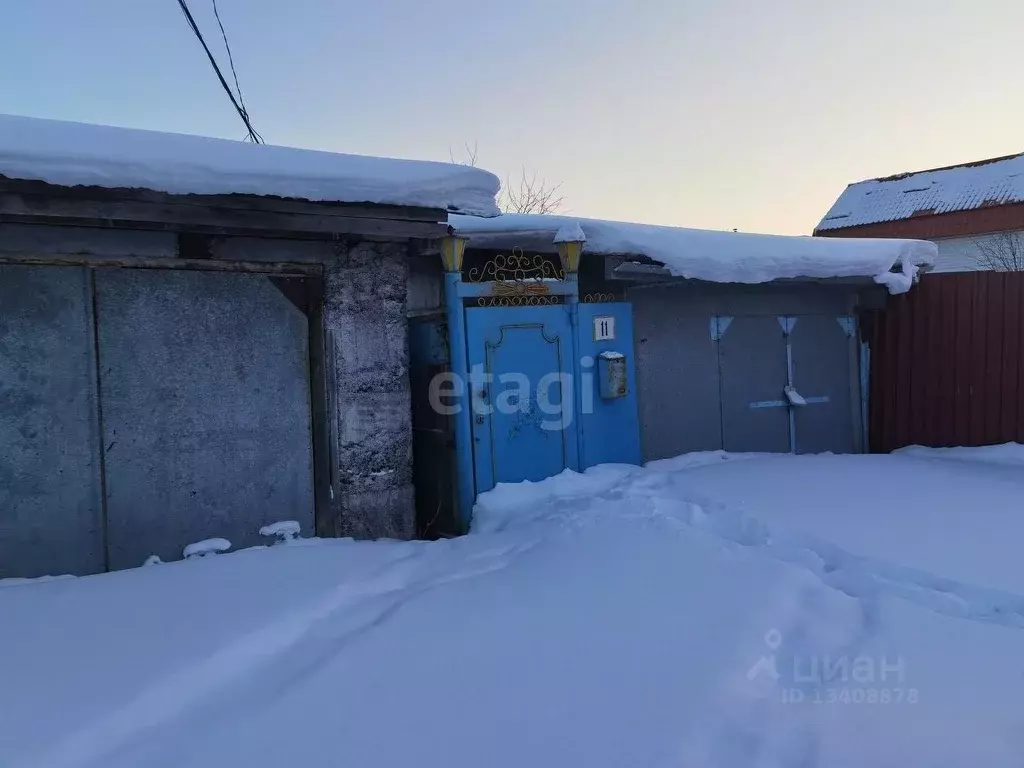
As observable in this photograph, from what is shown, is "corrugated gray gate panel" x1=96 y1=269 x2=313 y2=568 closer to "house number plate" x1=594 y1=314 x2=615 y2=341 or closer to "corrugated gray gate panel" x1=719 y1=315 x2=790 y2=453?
"house number plate" x1=594 y1=314 x2=615 y2=341

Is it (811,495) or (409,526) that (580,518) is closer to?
(409,526)

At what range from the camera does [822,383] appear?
816cm

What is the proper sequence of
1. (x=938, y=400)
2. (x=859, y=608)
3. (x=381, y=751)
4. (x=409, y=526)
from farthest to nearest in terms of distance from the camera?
(x=938, y=400) → (x=409, y=526) → (x=859, y=608) → (x=381, y=751)

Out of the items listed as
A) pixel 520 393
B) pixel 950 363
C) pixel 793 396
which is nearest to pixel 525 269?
pixel 520 393

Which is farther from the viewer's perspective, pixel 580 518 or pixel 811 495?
pixel 811 495

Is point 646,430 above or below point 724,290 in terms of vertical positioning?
below

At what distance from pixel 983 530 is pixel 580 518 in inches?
100

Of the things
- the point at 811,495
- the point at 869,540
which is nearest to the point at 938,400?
the point at 811,495

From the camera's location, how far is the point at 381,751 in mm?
2295

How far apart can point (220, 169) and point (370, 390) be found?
1819 mm

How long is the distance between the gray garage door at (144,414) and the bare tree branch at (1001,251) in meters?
18.4

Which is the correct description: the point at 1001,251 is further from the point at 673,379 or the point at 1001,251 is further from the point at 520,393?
the point at 520,393

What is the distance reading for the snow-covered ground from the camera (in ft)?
7.57

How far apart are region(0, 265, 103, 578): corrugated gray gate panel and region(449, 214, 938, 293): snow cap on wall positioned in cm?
287
